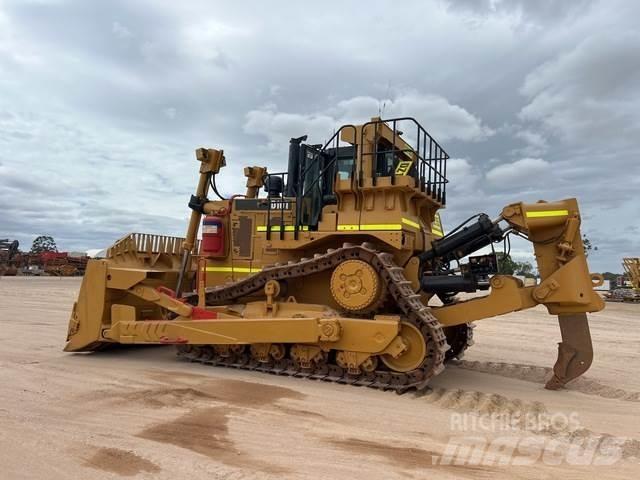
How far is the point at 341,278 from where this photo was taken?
716cm

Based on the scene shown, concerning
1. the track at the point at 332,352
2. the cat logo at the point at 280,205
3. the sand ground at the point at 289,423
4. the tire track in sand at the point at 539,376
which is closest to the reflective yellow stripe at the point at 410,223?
the track at the point at 332,352

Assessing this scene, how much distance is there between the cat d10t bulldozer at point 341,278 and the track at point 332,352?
0.02m

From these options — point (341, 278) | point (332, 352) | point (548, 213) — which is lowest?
point (332, 352)

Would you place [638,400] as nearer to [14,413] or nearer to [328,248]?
[328,248]

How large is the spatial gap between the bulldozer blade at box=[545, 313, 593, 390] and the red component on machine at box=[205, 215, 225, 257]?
18.2 ft

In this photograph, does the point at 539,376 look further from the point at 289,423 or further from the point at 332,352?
the point at 289,423

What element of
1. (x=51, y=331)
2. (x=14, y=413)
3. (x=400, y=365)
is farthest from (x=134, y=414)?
(x=51, y=331)

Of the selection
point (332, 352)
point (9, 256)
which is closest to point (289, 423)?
point (332, 352)

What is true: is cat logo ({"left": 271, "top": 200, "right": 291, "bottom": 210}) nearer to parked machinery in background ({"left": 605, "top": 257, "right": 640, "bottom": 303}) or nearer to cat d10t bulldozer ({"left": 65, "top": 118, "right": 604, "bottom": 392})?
cat d10t bulldozer ({"left": 65, "top": 118, "right": 604, "bottom": 392})

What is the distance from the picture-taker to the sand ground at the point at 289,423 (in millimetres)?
4242

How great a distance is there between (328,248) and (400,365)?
2100 millimetres

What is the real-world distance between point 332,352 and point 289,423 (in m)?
2.17

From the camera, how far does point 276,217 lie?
27.5ft

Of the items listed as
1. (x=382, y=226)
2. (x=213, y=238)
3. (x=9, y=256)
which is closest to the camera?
(x=382, y=226)
